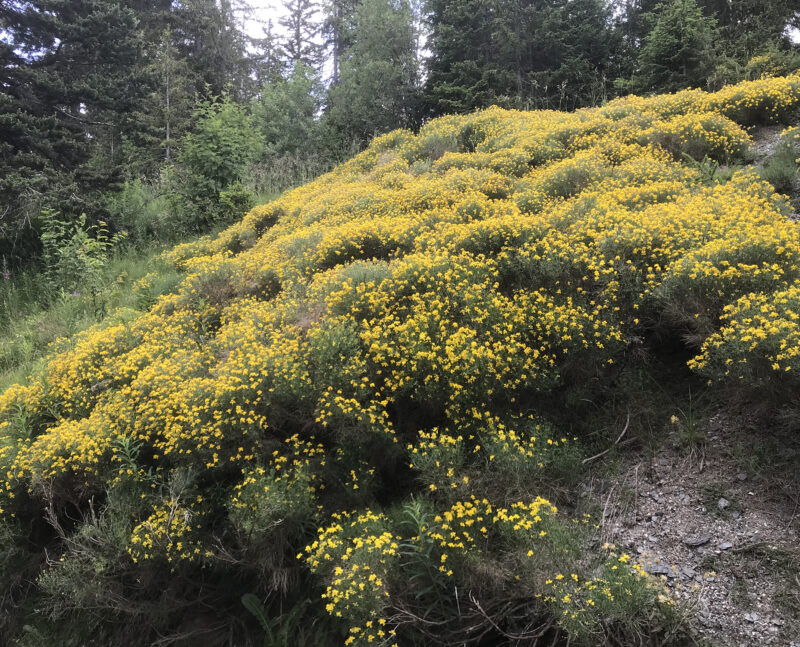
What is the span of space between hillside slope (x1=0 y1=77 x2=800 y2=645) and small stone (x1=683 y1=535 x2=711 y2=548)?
423mm

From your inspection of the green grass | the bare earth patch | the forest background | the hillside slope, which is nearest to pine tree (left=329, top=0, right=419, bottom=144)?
the forest background

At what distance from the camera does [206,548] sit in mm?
3857

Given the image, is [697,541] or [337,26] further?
[337,26]

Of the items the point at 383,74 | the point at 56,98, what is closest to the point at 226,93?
the point at 56,98

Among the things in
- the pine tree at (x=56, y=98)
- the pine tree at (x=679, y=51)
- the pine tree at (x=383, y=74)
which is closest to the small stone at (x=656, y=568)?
the pine tree at (x=56, y=98)

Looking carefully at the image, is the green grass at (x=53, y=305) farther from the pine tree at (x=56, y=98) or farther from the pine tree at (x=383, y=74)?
the pine tree at (x=383, y=74)

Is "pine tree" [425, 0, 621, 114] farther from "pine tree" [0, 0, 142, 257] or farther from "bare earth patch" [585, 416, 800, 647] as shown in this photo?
"bare earth patch" [585, 416, 800, 647]

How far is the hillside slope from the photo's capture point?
3.21 meters

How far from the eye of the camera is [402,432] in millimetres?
4277

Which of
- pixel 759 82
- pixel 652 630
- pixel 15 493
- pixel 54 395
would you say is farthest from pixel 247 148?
pixel 652 630

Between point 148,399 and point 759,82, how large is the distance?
10673 mm

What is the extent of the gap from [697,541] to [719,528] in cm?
18

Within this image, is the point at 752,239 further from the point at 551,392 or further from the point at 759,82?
the point at 759,82

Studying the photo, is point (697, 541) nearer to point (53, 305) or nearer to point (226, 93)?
point (53, 305)
